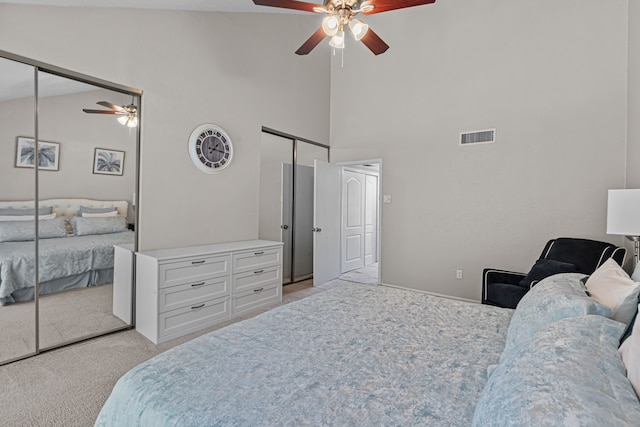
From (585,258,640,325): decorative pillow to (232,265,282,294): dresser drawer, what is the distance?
2885 millimetres

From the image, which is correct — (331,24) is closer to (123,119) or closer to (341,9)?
(341,9)

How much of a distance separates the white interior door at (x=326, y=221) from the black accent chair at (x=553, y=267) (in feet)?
7.75

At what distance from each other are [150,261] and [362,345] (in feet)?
7.19

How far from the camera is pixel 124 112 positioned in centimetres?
290

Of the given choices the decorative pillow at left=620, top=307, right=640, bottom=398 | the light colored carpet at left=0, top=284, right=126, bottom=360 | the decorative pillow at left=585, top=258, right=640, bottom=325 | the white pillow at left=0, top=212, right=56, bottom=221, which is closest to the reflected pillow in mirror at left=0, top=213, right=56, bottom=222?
the white pillow at left=0, top=212, right=56, bottom=221

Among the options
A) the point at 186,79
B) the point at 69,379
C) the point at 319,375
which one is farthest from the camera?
the point at 186,79

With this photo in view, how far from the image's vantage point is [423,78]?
14.6 ft

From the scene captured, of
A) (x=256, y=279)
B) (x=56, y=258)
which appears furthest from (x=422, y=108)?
(x=56, y=258)

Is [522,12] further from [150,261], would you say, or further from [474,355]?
[150,261]

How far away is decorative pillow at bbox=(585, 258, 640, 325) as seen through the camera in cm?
109

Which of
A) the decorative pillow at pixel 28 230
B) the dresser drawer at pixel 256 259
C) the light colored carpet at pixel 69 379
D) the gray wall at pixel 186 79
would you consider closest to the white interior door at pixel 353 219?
the gray wall at pixel 186 79

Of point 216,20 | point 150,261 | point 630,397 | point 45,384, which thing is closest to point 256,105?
point 216,20

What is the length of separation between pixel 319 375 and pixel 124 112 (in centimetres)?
295

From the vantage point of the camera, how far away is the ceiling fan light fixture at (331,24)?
8.13ft
